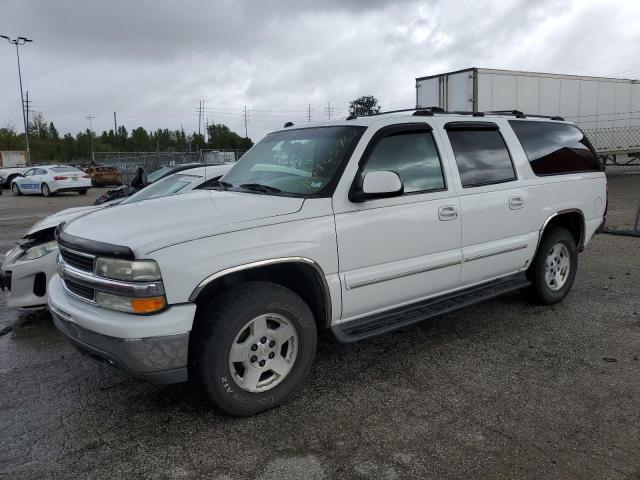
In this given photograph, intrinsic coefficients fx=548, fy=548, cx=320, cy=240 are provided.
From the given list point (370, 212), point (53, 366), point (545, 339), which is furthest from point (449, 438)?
point (53, 366)

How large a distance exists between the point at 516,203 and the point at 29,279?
4516mm

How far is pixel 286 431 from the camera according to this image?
127 inches

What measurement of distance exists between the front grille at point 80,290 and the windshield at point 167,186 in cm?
308

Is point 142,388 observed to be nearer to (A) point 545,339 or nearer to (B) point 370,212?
(B) point 370,212

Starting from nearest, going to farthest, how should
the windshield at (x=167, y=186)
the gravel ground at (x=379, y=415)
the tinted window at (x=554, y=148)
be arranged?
the gravel ground at (x=379, y=415) < the tinted window at (x=554, y=148) < the windshield at (x=167, y=186)

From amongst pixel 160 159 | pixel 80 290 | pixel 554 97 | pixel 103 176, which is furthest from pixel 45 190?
pixel 80 290

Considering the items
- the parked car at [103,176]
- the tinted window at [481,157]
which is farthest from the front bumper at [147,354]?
the parked car at [103,176]

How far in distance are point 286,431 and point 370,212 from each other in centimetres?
151

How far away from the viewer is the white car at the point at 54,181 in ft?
80.1

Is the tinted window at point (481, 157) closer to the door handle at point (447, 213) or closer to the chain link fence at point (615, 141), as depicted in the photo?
the door handle at point (447, 213)

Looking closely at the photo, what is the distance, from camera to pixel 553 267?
5500mm

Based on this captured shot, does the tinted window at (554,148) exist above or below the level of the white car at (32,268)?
above

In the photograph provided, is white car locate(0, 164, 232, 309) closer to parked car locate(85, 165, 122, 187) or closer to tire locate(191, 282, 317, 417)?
tire locate(191, 282, 317, 417)

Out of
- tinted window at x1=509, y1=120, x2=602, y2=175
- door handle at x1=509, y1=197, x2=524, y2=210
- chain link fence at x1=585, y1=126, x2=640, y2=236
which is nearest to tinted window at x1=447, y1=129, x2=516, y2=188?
door handle at x1=509, y1=197, x2=524, y2=210
